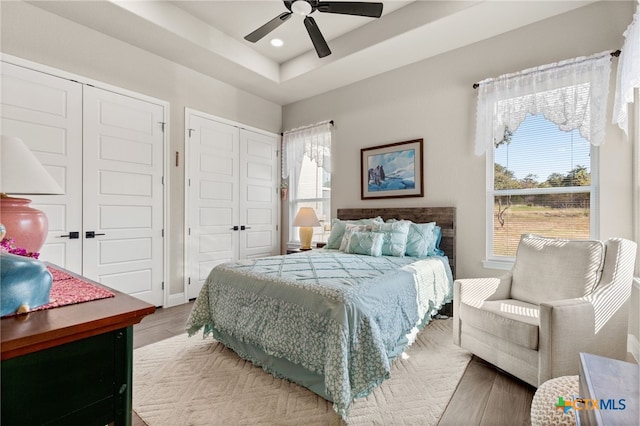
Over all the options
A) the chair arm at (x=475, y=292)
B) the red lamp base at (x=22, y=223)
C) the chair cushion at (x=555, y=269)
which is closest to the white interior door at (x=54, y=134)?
the red lamp base at (x=22, y=223)

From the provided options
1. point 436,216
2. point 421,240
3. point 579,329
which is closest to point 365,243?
point 421,240

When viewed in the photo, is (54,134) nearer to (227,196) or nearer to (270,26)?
(227,196)

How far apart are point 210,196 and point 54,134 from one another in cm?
172

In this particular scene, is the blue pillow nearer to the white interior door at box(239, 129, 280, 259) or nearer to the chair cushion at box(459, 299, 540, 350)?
the chair cushion at box(459, 299, 540, 350)

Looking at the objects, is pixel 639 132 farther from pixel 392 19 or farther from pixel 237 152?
pixel 237 152

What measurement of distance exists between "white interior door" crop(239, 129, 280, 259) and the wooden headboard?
5.52 feet

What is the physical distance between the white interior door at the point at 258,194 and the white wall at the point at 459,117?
977mm

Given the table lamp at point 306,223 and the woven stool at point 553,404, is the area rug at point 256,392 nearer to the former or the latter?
the woven stool at point 553,404

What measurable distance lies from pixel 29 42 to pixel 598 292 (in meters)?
4.85

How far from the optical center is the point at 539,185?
10.2ft

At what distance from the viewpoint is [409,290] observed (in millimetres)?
2396

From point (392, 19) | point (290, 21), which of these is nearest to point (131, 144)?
point (290, 21)

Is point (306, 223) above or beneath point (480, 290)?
above

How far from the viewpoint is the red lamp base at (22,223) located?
1.50 m
